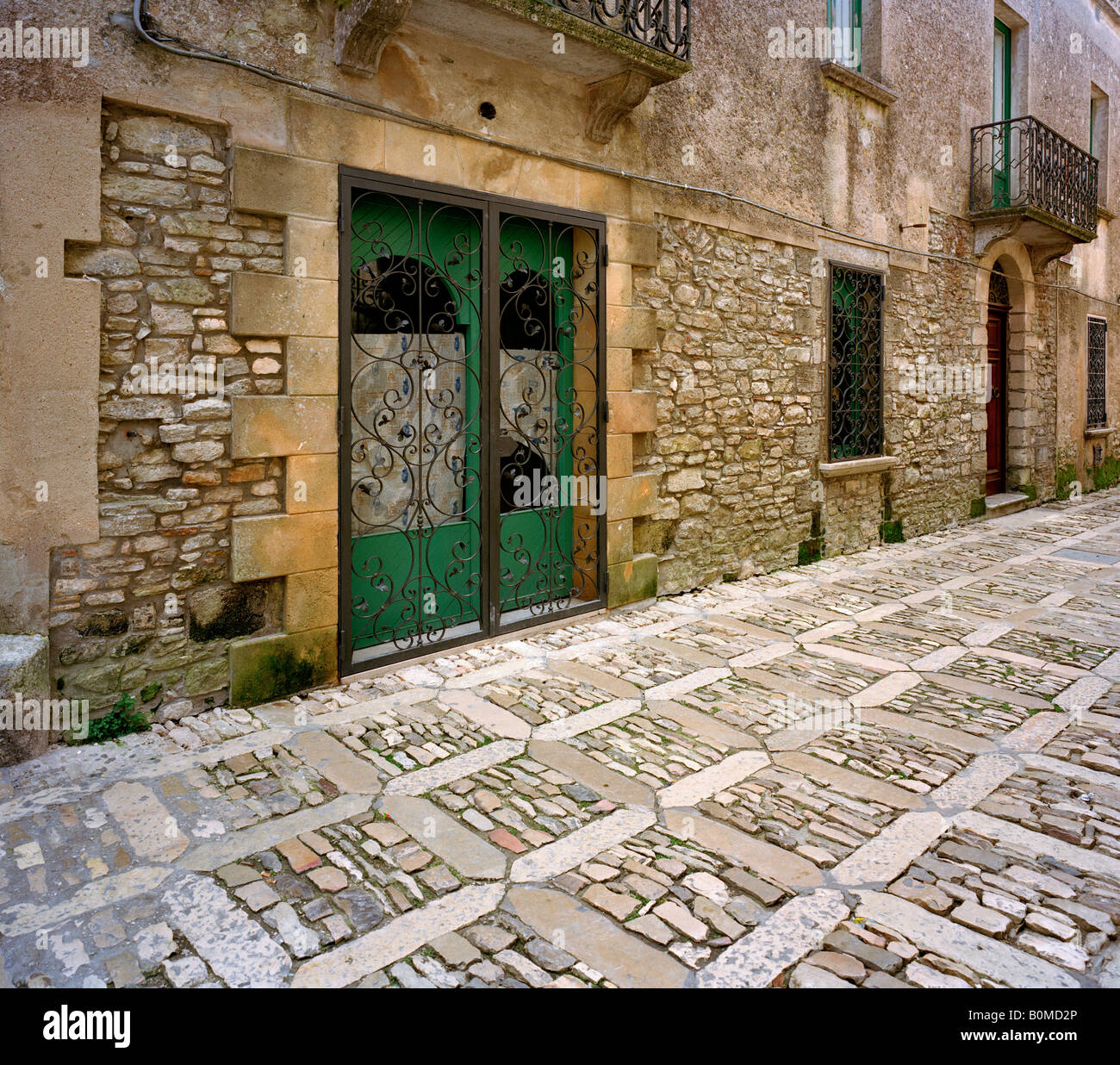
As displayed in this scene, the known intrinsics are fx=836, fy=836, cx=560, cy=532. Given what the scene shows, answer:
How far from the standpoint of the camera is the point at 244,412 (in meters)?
3.91

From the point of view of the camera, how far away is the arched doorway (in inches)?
429

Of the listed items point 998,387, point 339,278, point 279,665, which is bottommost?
point 279,665

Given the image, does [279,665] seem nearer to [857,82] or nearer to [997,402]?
[857,82]

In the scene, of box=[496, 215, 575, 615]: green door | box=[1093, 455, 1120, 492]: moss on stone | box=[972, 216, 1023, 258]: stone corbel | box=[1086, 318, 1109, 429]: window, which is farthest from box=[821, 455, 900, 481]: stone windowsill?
box=[1093, 455, 1120, 492]: moss on stone

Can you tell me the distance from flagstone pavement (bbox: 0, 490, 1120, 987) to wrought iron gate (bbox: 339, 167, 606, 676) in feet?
1.61

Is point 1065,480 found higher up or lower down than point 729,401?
lower down

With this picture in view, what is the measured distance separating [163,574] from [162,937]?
1.84 meters

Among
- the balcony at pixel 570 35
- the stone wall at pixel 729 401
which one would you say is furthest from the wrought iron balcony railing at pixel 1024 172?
the balcony at pixel 570 35

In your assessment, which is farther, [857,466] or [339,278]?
[857,466]

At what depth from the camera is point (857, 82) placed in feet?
24.8

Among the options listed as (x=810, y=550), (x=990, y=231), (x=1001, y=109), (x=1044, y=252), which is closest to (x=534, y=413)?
(x=810, y=550)

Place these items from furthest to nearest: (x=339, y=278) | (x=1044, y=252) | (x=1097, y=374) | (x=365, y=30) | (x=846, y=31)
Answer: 1. (x=1097, y=374)
2. (x=1044, y=252)
3. (x=846, y=31)
4. (x=339, y=278)
5. (x=365, y=30)

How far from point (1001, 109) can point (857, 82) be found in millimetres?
4357

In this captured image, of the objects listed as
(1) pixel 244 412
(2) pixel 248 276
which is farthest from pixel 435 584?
(2) pixel 248 276
